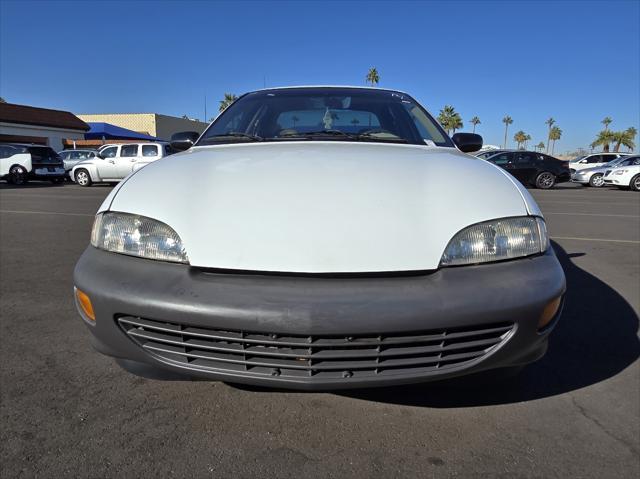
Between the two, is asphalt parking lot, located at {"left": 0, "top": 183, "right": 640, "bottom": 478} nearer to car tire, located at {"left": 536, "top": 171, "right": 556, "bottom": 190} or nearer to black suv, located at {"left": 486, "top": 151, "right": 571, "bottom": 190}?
black suv, located at {"left": 486, "top": 151, "right": 571, "bottom": 190}

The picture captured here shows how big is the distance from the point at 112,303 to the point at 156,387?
0.81 meters

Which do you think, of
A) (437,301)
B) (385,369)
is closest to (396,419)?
(385,369)

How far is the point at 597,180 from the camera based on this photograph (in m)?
17.6

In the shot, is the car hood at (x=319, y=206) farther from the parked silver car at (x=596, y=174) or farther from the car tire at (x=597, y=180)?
the car tire at (x=597, y=180)

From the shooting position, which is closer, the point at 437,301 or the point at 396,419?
the point at 437,301

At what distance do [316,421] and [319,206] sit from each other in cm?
95

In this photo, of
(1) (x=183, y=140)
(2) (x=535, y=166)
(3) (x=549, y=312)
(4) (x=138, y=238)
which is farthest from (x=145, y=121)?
(3) (x=549, y=312)

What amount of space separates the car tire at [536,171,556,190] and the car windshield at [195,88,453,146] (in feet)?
48.7

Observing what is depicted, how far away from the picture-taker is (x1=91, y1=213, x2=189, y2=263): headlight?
1.57 metres

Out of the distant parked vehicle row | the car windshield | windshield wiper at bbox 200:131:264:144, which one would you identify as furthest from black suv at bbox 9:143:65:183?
windshield wiper at bbox 200:131:264:144

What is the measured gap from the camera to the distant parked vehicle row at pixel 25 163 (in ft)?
50.5

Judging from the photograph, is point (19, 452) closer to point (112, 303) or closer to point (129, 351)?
point (129, 351)

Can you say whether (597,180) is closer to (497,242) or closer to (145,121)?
(497,242)

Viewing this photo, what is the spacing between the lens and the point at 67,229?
6.23 m
